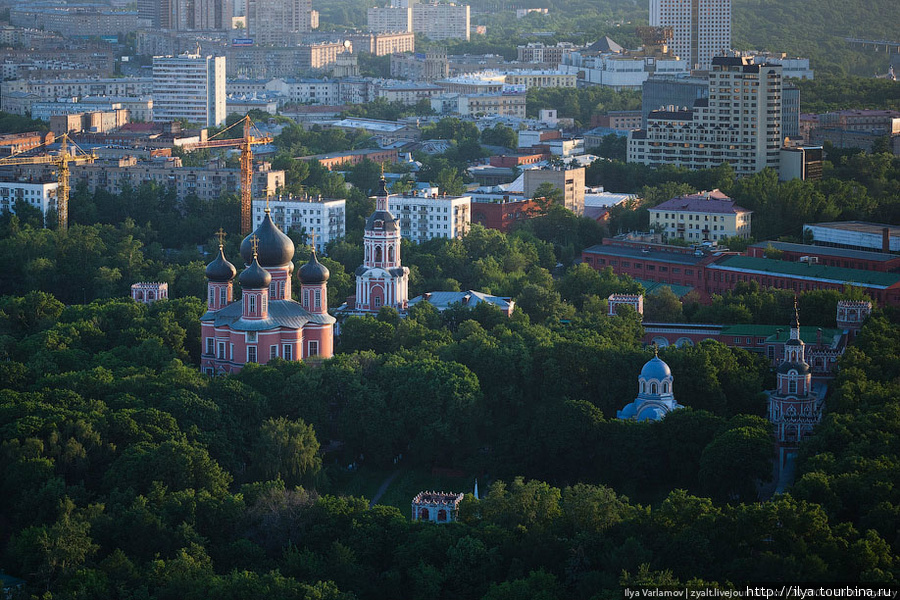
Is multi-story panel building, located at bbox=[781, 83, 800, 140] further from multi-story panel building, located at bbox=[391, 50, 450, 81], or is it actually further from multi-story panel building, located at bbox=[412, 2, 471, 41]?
multi-story panel building, located at bbox=[412, 2, 471, 41]

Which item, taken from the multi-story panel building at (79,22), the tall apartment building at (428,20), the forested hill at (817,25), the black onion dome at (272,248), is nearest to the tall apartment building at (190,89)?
the forested hill at (817,25)

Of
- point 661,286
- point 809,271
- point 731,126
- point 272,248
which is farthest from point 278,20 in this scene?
point 272,248

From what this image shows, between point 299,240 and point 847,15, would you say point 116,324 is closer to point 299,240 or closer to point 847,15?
point 299,240

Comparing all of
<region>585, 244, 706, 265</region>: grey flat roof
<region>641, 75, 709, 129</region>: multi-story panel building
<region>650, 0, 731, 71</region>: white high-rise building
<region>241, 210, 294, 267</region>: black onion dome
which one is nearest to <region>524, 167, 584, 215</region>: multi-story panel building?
<region>585, 244, 706, 265</region>: grey flat roof

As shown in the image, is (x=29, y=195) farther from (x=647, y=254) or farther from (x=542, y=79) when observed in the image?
(x=542, y=79)

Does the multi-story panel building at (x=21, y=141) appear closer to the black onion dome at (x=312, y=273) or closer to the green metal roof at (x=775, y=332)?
the black onion dome at (x=312, y=273)
